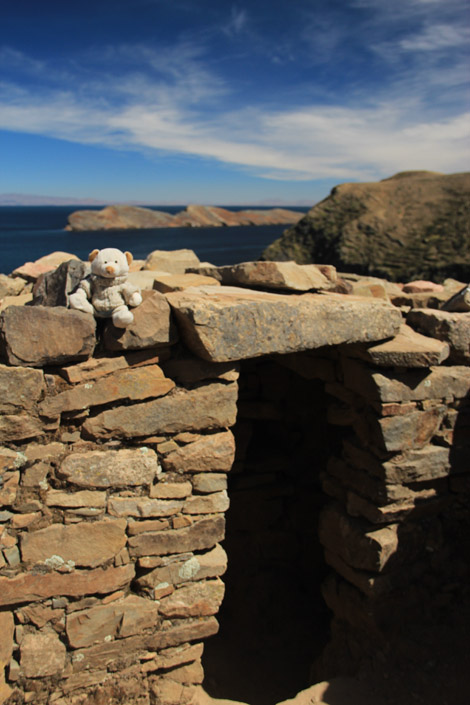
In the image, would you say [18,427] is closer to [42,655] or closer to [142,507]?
[142,507]

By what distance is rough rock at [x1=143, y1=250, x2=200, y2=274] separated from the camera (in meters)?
5.59

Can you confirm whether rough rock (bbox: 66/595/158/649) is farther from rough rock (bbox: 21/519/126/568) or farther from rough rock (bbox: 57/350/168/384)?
rough rock (bbox: 57/350/168/384)

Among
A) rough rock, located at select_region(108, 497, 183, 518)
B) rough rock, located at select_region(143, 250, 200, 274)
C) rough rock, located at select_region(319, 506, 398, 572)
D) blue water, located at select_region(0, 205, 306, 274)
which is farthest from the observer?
blue water, located at select_region(0, 205, 306, 274)

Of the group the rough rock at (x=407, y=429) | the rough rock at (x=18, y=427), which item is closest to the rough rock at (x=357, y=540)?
the rough rock at (x=407, y=429)

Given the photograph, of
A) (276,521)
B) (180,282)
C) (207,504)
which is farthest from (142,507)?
(276,521)

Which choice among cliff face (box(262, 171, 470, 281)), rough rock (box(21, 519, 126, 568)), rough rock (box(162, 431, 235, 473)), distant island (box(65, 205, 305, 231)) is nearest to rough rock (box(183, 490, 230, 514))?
rough rock (box(162, 431, 235, 473))

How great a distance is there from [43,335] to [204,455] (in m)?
1.33

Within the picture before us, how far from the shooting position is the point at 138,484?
3381mm

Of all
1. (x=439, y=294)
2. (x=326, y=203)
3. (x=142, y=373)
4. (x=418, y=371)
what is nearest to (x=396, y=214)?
(x=326, y=203)

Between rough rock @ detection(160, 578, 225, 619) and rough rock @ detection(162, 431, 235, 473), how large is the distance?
32.9 inches

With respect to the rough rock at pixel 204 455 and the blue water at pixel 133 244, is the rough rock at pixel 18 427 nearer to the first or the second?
the rough rock at pixel 204 455

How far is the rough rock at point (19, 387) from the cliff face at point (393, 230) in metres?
16.2

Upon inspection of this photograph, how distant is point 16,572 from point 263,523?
3.72m

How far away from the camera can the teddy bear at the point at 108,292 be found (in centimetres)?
310
